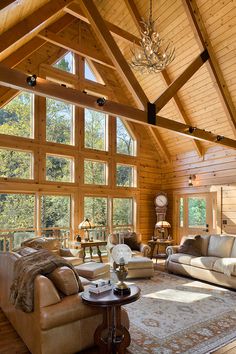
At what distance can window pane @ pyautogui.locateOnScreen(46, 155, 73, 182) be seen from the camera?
6.78 m

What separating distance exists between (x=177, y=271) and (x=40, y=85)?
4.52m

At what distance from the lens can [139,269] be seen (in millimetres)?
5461

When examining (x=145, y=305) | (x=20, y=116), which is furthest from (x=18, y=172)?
(x=145, y=305)

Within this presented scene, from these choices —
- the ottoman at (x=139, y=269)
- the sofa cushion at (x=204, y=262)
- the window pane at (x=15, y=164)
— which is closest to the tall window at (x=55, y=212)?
the window pane at (x=15, y=164)

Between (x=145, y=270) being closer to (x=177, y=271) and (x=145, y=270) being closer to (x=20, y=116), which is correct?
(x=177, y=271)

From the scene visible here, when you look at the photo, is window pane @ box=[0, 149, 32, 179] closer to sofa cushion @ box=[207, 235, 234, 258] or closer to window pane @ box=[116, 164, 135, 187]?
window pane @ box=[116, 164, 135, 187]

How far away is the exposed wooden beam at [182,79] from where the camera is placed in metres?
5.26

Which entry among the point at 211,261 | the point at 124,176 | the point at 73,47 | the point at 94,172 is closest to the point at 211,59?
the point at 73,47

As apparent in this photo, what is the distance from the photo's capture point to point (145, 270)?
5.48m

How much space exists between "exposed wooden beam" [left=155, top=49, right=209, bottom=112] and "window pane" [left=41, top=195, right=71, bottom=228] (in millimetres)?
3443

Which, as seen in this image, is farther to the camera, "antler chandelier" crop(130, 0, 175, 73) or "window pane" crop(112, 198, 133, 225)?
"window pane" crop(112, 198, 133, 225)

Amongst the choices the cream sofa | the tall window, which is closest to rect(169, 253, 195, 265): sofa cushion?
the cream sofa

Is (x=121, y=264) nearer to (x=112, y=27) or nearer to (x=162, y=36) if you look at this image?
(x=112, y=27)

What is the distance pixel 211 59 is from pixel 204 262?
4279mm
